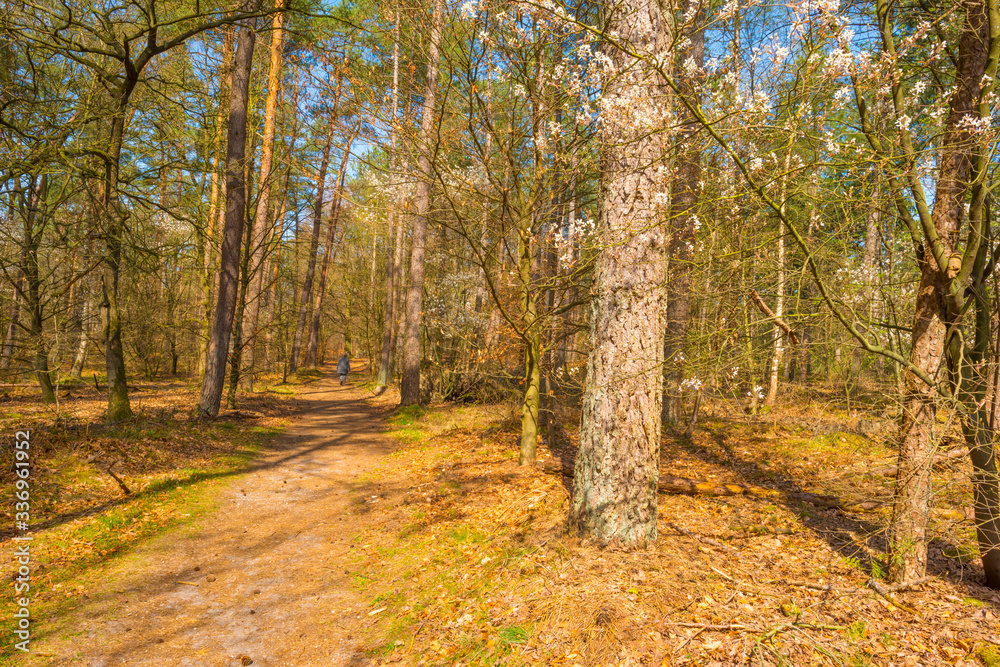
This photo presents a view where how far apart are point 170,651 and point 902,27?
925 centimetres

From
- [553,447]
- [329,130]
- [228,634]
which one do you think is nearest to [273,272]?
[329,130]

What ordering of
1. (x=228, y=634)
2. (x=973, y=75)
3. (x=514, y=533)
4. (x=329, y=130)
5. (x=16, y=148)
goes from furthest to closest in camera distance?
(x=329, y=130) → (x=16, y=148) → (x=514, y=533) → (x=228, y=634) → (x=973, y=75)

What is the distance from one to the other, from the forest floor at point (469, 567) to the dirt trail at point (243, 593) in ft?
0.07

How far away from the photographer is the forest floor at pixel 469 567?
3199mm

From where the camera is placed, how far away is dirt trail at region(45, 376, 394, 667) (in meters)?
3.56

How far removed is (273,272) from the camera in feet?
68.9

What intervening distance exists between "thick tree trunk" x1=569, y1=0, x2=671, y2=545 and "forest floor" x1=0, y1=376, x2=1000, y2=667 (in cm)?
45

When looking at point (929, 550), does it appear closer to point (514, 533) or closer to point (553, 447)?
point (514, 533)

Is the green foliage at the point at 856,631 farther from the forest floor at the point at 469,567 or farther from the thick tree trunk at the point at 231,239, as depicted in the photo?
the thick tree trunk at the point at 231,239

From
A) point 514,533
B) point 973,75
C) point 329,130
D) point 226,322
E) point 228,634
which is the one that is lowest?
point 228,634

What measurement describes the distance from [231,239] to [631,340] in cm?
943

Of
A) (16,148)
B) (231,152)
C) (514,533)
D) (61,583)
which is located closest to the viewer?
(61,583)

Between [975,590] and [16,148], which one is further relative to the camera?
[16,148]

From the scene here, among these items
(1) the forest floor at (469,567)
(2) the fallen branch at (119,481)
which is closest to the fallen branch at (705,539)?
(1) the forest floor at (469,567)
